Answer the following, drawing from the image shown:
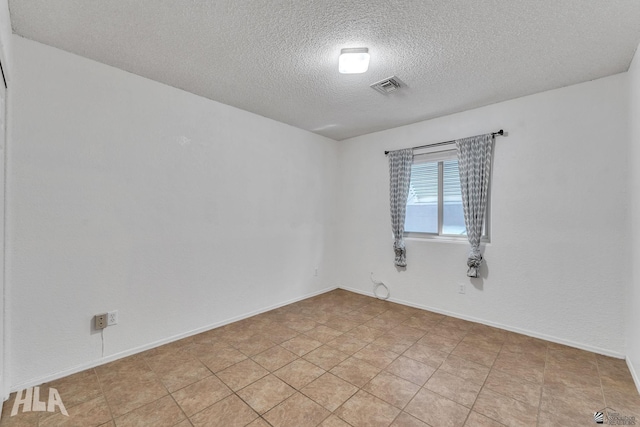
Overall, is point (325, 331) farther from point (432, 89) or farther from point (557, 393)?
point (432, 89)

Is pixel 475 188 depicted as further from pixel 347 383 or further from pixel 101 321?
pixel 101 321

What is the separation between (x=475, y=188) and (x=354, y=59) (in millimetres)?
1915

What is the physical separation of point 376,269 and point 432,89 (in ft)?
7.86

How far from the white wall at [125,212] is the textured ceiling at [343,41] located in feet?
1.01

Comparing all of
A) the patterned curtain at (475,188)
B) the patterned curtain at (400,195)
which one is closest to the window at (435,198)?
the patterned curtain at (400,195)

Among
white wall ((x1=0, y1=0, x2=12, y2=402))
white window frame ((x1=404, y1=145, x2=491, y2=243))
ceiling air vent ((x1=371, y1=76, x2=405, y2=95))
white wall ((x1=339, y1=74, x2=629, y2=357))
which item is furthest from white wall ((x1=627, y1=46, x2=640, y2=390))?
white wall ((x1=0, y1=0, x2=12, y2=402))

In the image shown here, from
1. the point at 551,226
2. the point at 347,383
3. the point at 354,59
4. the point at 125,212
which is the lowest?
the point at 347,383

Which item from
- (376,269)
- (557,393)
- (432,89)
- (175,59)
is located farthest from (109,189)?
(557,393)

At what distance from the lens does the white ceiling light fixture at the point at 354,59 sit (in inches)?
78.3

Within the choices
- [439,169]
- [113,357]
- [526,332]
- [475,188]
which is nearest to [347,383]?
[113,357]

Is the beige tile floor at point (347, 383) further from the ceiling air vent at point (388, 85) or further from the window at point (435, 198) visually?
the ceiling air vent at point (388, 85)

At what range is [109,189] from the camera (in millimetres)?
2236

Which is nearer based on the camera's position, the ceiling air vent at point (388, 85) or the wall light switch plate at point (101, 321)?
the wall light switch plate at point (101, 321)

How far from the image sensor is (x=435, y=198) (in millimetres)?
3488
